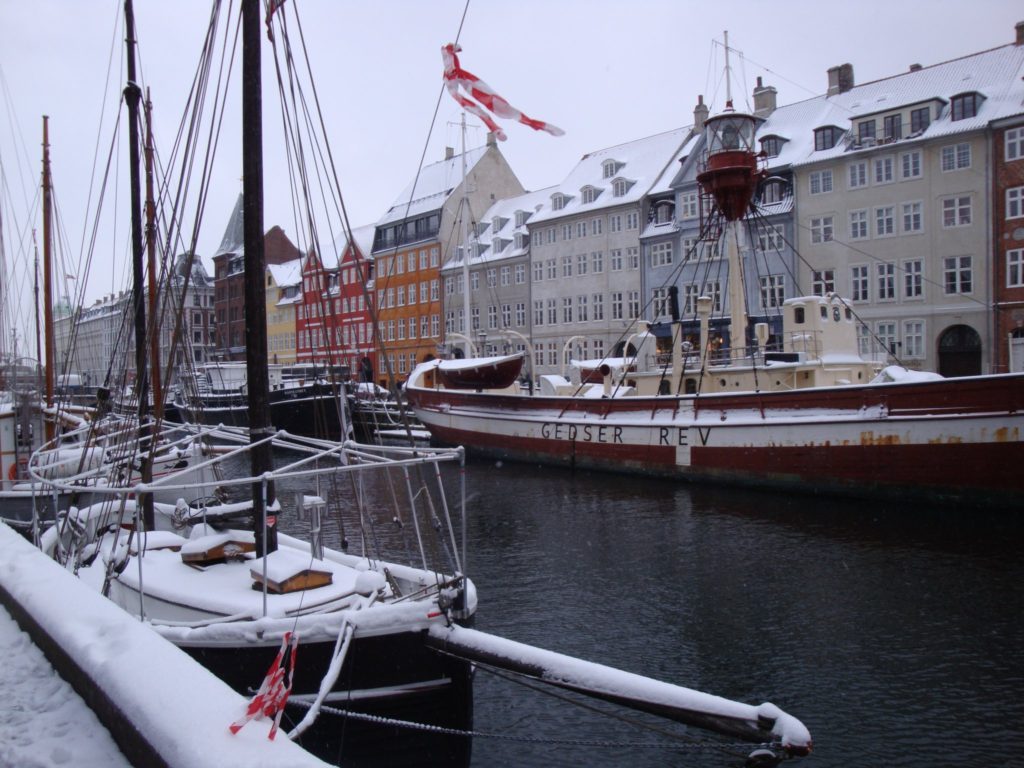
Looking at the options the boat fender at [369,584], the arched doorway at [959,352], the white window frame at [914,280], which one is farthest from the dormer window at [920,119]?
the boat fender at [369,584]

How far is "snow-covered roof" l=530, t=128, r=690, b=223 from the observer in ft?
151

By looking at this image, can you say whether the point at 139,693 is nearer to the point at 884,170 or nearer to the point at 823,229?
the point at 884,170

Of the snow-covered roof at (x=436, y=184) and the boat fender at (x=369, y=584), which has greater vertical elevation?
the snow-covered roof at (x=436, y=184)

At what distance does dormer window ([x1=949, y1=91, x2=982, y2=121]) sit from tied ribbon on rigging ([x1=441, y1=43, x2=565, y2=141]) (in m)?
31.8

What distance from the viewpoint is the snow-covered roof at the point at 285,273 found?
78500mm

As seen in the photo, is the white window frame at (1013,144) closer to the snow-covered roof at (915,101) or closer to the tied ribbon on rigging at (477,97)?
the snow-covered roof at (915,101)

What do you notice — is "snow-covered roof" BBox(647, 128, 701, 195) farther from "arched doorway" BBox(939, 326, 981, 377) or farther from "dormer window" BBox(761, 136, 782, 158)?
"arched doorway" BBox(939, 326, 981, 377)

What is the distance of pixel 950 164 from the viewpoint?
34531 mm

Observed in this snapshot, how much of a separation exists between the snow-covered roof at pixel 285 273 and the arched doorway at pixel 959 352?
58.5 meters

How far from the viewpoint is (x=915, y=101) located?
3556cm

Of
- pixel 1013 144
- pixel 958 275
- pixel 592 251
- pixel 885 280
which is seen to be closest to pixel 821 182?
pixel 885 280

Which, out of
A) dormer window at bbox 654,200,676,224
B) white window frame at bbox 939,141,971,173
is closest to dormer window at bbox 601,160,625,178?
dormer window at bbox 654,200,676,224

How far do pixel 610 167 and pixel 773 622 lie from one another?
41.0 meters

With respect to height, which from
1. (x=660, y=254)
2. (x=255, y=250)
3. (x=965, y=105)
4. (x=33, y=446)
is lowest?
(x=33, y=446)
